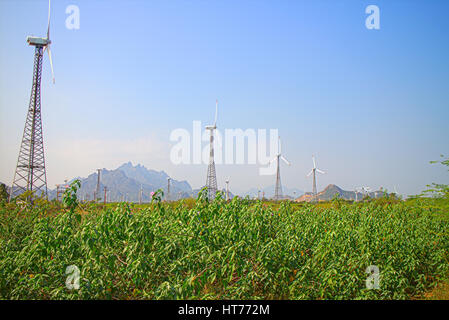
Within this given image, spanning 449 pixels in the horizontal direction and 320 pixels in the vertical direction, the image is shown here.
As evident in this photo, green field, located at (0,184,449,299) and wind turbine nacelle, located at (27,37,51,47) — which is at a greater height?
wind turbine nacelle, located at (27,37,51,47)

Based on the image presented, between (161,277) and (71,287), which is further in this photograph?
(161,277)

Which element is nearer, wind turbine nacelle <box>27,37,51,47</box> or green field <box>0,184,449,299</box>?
green field <box>0,184,449,299</box>

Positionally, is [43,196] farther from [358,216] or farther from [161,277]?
[358,216]

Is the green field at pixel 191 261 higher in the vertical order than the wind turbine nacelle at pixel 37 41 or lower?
lower

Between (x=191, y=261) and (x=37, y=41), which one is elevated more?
(x=37, y=41)

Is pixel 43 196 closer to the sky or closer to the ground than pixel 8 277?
closer to the sky

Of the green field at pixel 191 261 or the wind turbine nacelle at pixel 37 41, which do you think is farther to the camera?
the wind turbine nacelle at pixel 37 41

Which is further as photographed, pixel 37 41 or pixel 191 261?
pixel 37 41

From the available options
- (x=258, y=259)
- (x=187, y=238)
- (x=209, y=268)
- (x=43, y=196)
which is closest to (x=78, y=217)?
(x=187, y=238)
